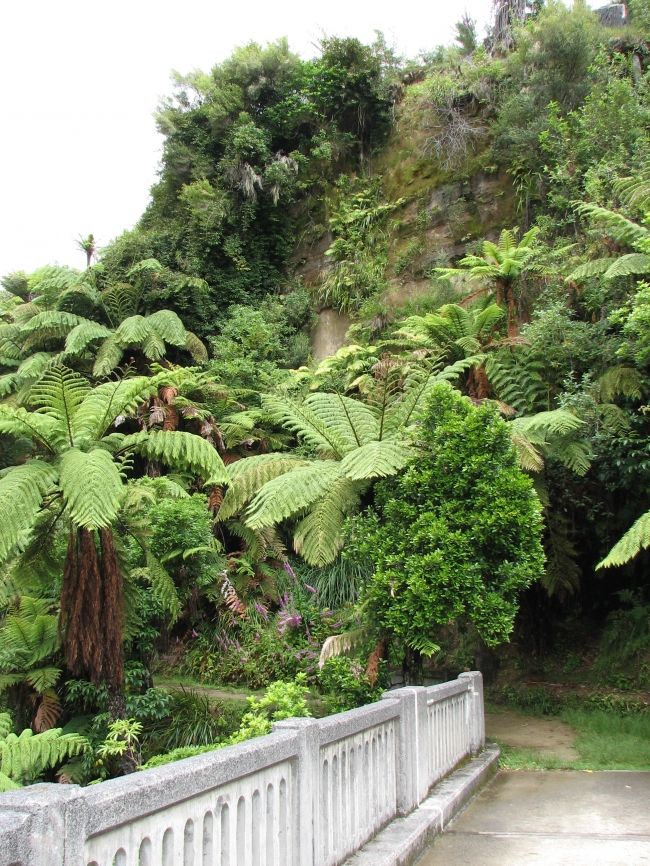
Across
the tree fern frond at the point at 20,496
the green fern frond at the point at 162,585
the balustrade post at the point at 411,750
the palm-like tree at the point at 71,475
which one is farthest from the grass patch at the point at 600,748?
the tree fern frond at the point at 20,496

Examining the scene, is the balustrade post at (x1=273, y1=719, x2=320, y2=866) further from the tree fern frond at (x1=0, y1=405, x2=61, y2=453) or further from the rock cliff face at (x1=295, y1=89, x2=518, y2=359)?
the rock cliff face at (x1=295, y1=89, x2=518, y2=359)

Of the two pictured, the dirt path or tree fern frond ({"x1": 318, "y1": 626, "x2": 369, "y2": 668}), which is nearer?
tree fern frond ({"x1": 318, "y1": 626, "x2": 369, "y2": 668})

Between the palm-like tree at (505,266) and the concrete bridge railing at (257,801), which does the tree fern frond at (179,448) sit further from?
the palm-like tree at (505,266)

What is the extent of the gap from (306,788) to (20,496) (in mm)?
3341

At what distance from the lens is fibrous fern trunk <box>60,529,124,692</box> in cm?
653

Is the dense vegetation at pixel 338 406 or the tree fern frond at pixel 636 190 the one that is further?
the tree fern frond at pixel 636 190

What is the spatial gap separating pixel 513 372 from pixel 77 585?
668 cm

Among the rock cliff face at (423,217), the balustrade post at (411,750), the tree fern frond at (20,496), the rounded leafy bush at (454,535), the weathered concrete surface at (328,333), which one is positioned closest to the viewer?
the balustrade post at (411,750)

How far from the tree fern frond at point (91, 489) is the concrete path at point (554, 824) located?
3159 mm

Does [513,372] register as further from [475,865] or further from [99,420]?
[475,865]

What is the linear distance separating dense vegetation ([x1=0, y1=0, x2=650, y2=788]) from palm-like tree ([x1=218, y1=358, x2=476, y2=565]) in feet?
0.11

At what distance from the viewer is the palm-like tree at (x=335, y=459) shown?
6625 mm

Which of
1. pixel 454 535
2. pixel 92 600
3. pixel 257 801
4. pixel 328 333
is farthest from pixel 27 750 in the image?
pixel 328 333

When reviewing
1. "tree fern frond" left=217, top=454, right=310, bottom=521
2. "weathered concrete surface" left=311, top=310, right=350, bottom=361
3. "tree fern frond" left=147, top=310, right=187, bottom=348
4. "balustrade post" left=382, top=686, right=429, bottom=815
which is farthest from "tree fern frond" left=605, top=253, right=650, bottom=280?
"tree fern frond" left=147, top=310, right=187, bottom=348
